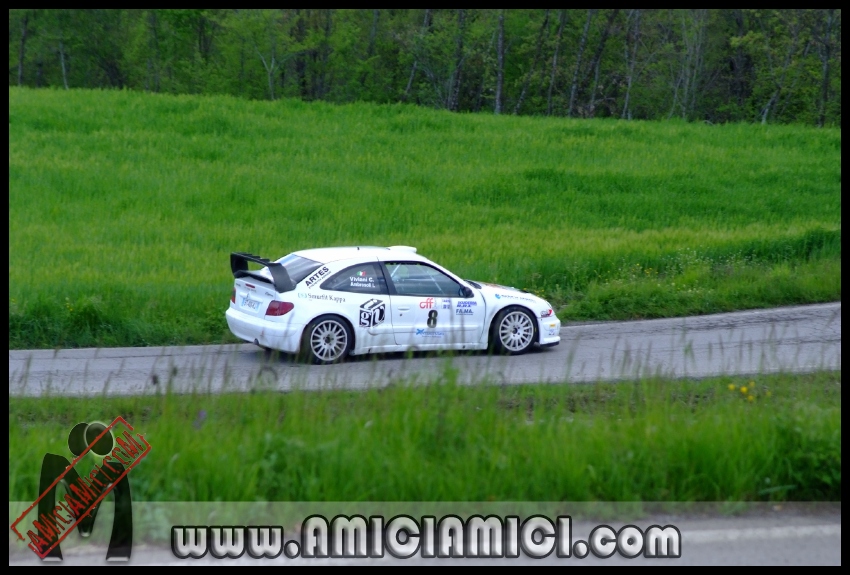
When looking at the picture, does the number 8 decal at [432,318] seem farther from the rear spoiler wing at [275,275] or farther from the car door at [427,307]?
the rear spoiler wing at [275,275]

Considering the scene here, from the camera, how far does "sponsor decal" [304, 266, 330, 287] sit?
11.1 metres

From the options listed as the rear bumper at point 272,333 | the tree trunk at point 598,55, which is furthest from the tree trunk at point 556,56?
the rear bumper at point 272,333

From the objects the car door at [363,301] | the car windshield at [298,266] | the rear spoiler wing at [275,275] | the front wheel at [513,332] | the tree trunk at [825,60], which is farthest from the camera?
the tree trunk at [825,60]

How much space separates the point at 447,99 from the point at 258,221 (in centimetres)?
3837

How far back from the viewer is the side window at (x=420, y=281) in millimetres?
11562

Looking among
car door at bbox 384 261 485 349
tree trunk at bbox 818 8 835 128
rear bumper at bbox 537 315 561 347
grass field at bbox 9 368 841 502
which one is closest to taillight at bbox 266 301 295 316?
car door at bbox 384 261 485 349

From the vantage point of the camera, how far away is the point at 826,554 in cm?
500

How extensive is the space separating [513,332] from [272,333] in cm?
315

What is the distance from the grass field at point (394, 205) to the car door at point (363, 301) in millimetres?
2607

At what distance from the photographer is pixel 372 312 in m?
11.3

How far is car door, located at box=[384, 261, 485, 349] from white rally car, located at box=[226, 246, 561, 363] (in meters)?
0.01

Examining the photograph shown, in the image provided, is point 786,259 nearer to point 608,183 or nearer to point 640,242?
point 640,242

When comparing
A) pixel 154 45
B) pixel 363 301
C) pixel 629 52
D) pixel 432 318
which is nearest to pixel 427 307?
pixel 432 318

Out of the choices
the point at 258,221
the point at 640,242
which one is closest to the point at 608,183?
the point at 640,242
